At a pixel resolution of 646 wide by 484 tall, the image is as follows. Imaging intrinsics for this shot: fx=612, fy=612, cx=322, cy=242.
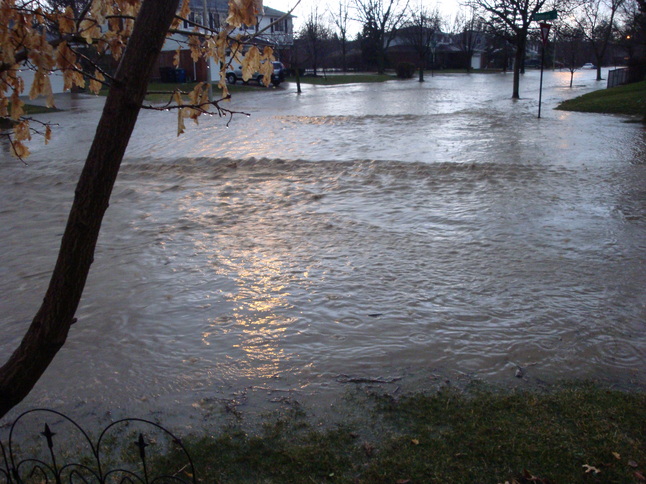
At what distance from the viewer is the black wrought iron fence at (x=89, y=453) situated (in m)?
3.54

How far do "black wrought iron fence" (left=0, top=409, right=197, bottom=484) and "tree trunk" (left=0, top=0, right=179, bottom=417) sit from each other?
108 centimetres

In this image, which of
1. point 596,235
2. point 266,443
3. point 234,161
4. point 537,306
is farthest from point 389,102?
point 266,443

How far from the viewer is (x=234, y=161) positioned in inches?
547

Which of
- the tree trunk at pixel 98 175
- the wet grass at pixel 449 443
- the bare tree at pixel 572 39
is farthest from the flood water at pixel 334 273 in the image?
the bare tree at pixel 572 39

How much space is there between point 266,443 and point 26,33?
2633 mm

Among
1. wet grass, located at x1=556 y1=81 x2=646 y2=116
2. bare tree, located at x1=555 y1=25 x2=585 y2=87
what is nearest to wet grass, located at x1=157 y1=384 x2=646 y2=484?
wet grass, located at x1=556 y1=81 x2=646 y2=116

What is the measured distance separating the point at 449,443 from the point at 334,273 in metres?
3.49

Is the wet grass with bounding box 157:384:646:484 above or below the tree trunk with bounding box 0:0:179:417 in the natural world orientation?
below

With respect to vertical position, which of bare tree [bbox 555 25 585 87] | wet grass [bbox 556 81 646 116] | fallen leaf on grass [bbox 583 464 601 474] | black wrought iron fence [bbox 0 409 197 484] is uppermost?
bare tree [bbox 555 25 585 87]

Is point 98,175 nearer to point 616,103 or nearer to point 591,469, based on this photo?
point 591,469

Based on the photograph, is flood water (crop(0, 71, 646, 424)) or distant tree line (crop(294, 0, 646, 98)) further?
distant tree line (crop(294, 0, 646, 98))

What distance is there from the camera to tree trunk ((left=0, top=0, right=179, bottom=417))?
7.83ft

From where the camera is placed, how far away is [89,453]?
3861 mm

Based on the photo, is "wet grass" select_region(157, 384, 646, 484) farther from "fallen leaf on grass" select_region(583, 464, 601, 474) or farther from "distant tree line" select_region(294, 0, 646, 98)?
"distant tree line" select_region(294, 0, 646, 98)
